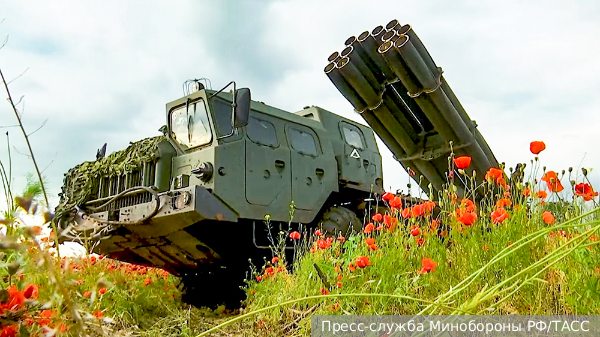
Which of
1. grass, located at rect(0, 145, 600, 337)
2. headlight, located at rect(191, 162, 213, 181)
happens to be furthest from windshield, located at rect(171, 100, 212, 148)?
grass, located at rect(0, 145, 600, 337)

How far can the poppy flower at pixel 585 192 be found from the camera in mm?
2543

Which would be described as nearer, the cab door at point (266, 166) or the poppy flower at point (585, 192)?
the poppy flower at point (585, 192)

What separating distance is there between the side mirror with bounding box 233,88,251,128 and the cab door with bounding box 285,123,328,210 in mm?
1353

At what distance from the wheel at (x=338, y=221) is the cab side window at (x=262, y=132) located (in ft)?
3.94

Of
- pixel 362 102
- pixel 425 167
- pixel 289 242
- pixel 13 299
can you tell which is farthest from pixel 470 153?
pixel 13 299

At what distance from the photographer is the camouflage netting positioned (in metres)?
5.98

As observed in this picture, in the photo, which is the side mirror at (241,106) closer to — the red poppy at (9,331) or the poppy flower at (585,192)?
the poppy flower at (585,192)

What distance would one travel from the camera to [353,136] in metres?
8.11

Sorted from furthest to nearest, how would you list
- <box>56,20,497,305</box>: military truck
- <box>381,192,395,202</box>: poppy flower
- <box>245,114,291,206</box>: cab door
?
1. <box>245,114,291,206</box>: cab door
2. <box>56,20,497,305</box>: military truck
3. <box>381,192,395,202</box>: poppy flower

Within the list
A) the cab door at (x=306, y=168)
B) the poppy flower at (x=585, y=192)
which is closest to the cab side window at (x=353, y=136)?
the cab door at (x=306, y=168)

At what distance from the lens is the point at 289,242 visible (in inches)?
256

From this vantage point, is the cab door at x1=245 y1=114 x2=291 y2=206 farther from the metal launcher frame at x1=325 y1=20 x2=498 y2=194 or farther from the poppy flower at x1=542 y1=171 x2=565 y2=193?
the poppy flower at x1=542 y1=171 x2=565 y2=193

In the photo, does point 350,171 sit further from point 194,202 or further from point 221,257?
point 194,202

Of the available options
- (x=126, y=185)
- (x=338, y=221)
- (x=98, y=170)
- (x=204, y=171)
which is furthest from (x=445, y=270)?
(x=98, y=170)
